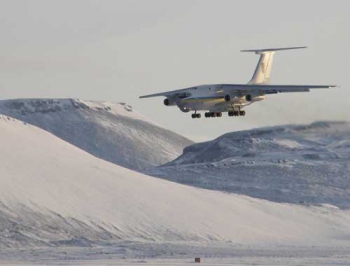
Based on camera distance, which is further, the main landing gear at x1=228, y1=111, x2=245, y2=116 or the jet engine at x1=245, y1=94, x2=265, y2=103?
the jet engine at x1=245, y1=94, x2=265, y2=103

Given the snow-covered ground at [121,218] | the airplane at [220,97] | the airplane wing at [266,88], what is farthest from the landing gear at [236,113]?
the snow-covered ground at [121,218]

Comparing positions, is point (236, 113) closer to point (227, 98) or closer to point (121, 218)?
point (227, 98)

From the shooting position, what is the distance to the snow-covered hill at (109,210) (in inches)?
5527

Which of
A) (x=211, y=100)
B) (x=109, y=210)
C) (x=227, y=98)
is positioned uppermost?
(x=227, y=98)

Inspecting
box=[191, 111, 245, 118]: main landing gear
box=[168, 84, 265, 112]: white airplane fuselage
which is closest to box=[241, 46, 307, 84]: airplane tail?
box=[168, 84, 265, 112]: white airplane fuselage

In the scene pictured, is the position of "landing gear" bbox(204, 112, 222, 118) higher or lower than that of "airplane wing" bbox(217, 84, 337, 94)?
lower

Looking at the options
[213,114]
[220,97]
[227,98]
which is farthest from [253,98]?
[213,114]

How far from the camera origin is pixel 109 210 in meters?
149

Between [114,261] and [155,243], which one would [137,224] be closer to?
[155,243]

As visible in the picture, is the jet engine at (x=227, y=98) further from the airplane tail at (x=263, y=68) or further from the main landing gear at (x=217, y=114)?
the airplane tail at (x=263, y=68)

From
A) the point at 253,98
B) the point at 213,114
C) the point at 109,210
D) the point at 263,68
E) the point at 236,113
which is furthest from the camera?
the point at 109,210

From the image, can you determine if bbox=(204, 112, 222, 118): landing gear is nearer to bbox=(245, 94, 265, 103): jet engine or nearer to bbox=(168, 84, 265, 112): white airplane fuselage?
bbox=(168, 84, 265, 112): white airplane fuselage

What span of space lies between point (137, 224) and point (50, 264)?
47.5m

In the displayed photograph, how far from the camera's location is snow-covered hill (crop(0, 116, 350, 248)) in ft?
461
